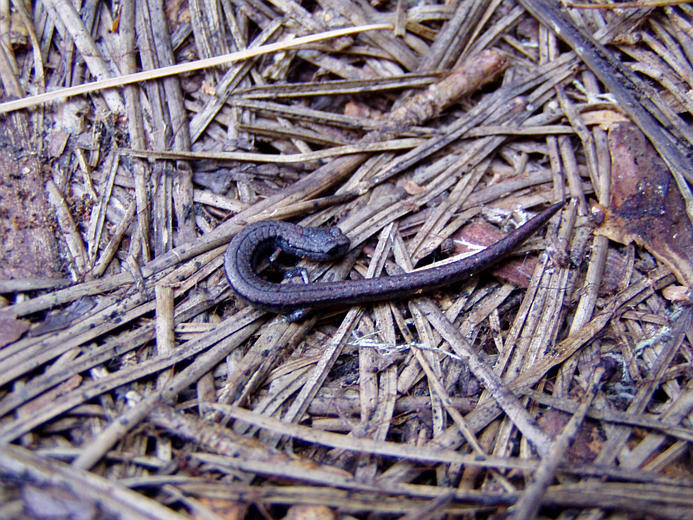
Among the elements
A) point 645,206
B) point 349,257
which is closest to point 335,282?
point 349,257

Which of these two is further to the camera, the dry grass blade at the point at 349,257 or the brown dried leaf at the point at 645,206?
the brown dried leaf at the point at 645,206

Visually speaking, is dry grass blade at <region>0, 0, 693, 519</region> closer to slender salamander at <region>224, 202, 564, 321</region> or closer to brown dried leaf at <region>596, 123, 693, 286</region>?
brown dried leaf at <region>596, 123, 693, 286</region>

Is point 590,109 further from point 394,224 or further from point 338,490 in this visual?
point 338,490

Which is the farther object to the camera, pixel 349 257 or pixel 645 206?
pixel 349 257

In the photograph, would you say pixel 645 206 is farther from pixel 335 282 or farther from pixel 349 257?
pixel 335 282

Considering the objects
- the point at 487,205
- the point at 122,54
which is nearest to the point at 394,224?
the point at 487,205

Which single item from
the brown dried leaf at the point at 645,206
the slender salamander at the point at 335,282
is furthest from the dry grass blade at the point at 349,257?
the slender salamander at the point at 335,282

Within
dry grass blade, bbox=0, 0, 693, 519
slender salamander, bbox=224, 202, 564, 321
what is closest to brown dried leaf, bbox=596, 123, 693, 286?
dry grass blade, bbox=0, 0, 693, 519

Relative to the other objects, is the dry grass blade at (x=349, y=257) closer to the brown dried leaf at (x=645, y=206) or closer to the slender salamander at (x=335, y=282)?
the brown dried leaf at (x=645, y=206)
